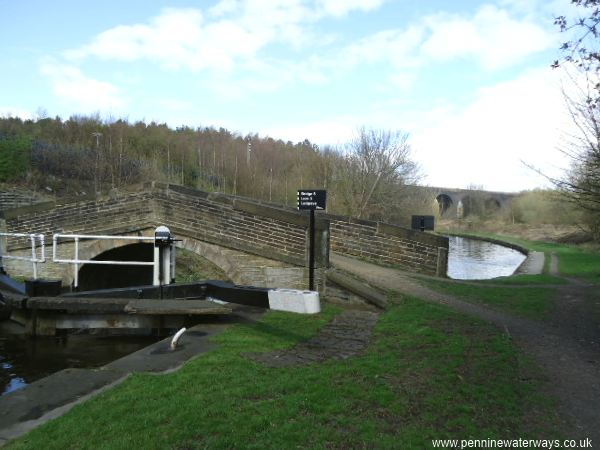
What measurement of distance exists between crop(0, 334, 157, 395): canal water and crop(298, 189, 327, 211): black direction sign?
3.33 m

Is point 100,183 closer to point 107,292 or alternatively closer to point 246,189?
point 246,189

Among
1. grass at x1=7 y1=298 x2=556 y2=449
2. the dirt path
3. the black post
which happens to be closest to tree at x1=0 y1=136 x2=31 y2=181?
the dirt path

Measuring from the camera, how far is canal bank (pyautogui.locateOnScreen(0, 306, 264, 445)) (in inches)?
152

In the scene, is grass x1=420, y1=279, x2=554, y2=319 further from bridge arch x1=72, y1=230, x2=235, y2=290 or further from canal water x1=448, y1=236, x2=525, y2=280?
canal water x1=448, y1=236, x2=525, y2=280

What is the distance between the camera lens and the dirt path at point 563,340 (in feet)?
13.5

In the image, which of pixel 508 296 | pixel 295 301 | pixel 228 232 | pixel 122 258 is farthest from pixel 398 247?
pixel 122 258

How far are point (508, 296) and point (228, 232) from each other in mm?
5869

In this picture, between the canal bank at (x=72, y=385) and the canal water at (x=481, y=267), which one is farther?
the canal water at (x=481, y=267)

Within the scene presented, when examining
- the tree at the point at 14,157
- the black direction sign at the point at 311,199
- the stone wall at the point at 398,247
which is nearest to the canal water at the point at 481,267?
the stone wall at the point at 398,247

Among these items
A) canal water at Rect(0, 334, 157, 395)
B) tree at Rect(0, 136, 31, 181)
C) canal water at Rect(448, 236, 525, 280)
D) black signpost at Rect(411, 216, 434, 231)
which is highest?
tree at Rect(0, 136, 31, 181)

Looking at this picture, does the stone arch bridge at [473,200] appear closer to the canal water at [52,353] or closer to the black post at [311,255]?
the black post at [311,255]

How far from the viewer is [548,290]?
449 inches

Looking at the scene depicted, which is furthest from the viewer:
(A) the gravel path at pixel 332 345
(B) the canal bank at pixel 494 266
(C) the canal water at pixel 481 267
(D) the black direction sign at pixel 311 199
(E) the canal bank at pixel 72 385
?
(C) the canal water at pixel 481 267

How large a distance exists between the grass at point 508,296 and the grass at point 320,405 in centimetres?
321
